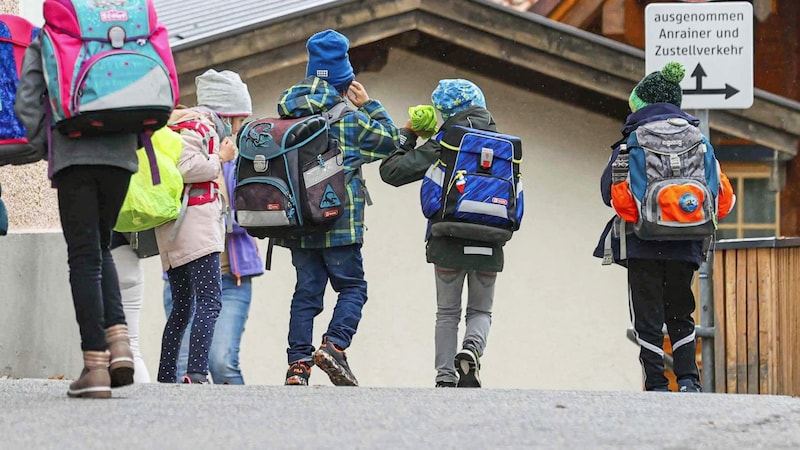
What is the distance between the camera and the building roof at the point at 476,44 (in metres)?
12.4

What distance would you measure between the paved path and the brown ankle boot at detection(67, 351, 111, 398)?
9 cm

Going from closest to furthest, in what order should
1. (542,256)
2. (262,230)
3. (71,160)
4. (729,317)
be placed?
(71,160)
(262,230)
(729,317)
(542,256)

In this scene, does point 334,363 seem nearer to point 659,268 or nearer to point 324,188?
point 324,188

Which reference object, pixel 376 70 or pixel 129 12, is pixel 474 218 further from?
pixel 376 70

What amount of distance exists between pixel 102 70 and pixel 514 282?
7.00 m

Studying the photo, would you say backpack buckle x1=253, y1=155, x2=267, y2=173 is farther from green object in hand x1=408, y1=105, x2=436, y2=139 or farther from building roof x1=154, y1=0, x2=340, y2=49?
building roof x1=154, y1=0, x2=340, y2=49

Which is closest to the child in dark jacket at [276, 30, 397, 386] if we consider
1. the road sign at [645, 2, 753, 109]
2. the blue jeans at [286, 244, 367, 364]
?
the blue jeans at [286, 244, 367, 364]

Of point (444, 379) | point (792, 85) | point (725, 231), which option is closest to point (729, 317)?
point (444, 379)

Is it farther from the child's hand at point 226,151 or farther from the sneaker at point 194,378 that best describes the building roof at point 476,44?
the sneaker at point 194,378

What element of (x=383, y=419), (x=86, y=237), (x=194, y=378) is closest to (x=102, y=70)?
(x=86, y=237)

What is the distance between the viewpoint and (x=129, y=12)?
6727mm

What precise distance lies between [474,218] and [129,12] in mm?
2620

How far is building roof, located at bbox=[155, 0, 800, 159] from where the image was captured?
12398mm

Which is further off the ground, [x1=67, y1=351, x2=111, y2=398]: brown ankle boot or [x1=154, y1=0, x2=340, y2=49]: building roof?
[x1=154, y1=0, x2=340, y2=49]: building roof
